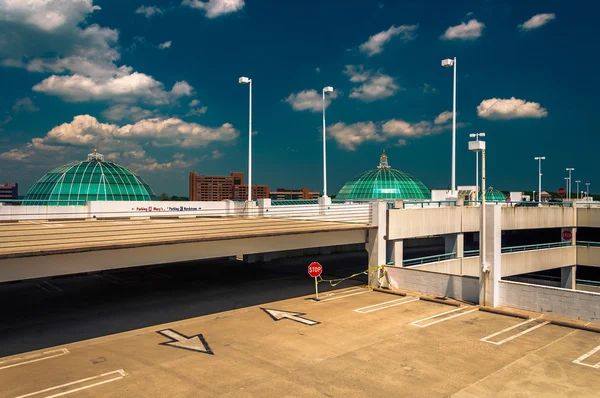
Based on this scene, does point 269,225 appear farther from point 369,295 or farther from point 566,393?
point 566,393

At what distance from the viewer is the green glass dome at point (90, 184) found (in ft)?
156

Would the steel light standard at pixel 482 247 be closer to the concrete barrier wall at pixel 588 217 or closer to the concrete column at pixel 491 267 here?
the concrete column at pixel 491 267

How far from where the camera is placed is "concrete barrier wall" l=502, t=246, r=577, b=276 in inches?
1477

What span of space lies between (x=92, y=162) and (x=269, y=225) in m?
36.6

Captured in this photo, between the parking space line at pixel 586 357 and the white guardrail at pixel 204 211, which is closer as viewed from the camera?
the parking space line at pixel 586 357

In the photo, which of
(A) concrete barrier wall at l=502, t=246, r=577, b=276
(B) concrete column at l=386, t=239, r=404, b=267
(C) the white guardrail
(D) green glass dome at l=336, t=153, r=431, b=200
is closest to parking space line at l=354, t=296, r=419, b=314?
(B) concrete column at l=386, t=239, r=404, b=267

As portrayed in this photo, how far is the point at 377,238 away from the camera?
2652 cm

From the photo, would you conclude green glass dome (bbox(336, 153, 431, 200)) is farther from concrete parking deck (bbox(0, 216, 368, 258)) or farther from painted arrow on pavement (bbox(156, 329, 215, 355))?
painted arrow on pavement (bbox(156, 329, 215, 355))

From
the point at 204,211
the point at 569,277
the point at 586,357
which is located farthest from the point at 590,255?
the point at 204,211

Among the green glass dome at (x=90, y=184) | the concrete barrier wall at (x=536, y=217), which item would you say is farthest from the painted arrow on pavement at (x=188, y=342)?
the green glass dome at (x=90, y=184)

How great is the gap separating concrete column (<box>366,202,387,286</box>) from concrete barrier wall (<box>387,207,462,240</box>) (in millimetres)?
646

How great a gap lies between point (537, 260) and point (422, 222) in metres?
17.2

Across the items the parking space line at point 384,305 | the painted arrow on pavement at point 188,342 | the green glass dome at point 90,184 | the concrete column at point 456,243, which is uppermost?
the green glass dome at point 90,184

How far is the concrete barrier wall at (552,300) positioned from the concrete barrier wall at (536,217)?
17364 millimetres
